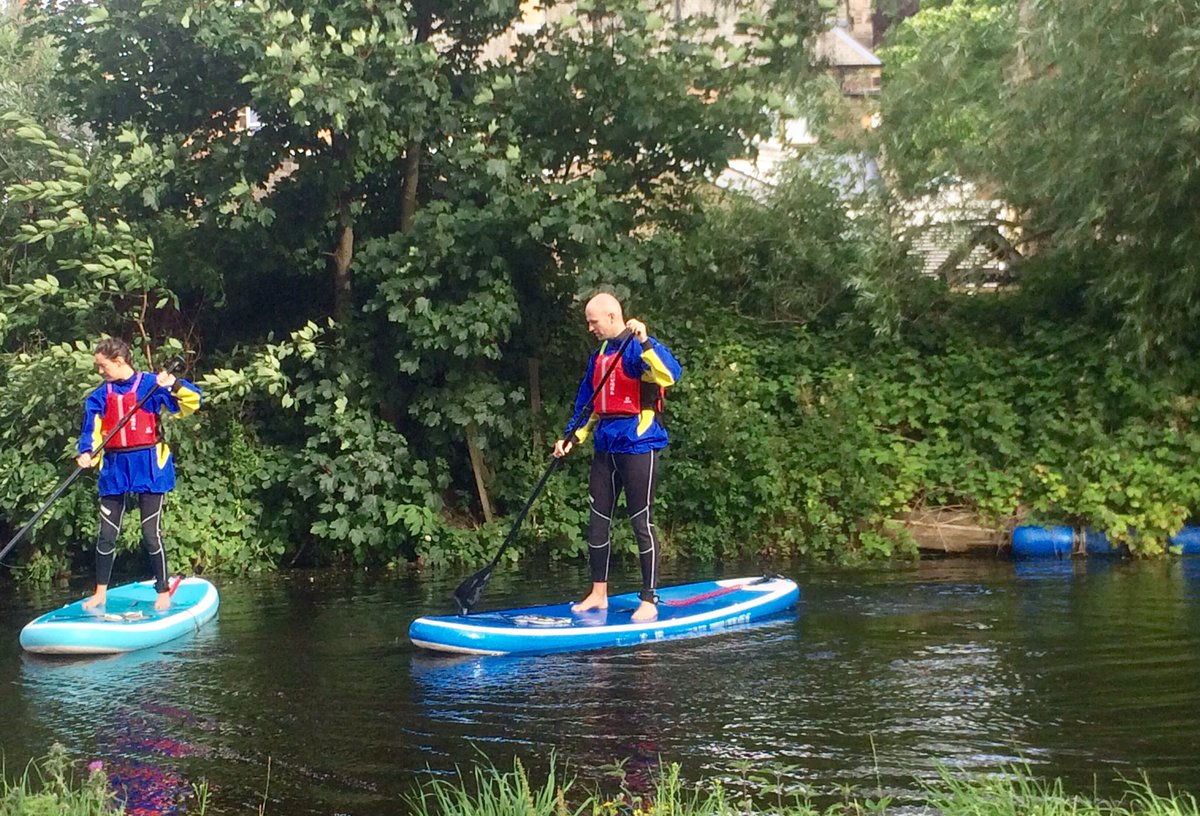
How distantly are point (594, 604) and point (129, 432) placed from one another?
2994 mm

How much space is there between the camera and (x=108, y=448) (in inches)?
288

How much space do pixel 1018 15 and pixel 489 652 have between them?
7293 millimetres

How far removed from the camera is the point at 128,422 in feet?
23.8

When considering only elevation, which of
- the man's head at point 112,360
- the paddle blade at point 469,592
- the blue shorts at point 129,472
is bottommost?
the paddle blade at point 469,592

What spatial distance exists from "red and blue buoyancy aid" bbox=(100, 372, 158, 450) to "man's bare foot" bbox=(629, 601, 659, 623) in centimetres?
314

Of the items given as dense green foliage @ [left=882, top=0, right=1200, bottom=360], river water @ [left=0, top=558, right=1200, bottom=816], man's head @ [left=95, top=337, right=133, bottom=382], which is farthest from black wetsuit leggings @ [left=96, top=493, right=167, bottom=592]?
dense green foliage @ [left=882, top=0, right=1200, bottom=360]

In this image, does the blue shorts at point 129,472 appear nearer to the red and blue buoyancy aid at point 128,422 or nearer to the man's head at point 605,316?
the red and blue buoyancy aid at point 128,422

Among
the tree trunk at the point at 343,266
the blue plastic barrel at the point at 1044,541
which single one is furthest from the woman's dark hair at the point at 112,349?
the blue plastic barrel at the point at 1044,541

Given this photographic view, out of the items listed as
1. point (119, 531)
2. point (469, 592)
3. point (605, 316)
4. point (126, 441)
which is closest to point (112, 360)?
point (126, 441)

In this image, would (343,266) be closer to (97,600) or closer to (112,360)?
(112,360)

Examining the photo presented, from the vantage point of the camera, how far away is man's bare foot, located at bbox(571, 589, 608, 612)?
6805 mm

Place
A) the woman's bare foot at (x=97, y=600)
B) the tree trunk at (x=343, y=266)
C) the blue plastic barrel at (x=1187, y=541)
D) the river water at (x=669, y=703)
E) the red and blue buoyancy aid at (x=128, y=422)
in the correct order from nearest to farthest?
the river water at (x=669, y=703)
the woman's bare foot at (x=97, y=600)
the red and blue buoyancy aid at (x=128, y=422)
the blue plastic barrel at (x=1187, y=541)
the tree trunk at (x=343, y=266)

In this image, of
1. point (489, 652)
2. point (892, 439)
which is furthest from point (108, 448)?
point (892, 439)

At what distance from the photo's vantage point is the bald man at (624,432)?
6.58 metres
